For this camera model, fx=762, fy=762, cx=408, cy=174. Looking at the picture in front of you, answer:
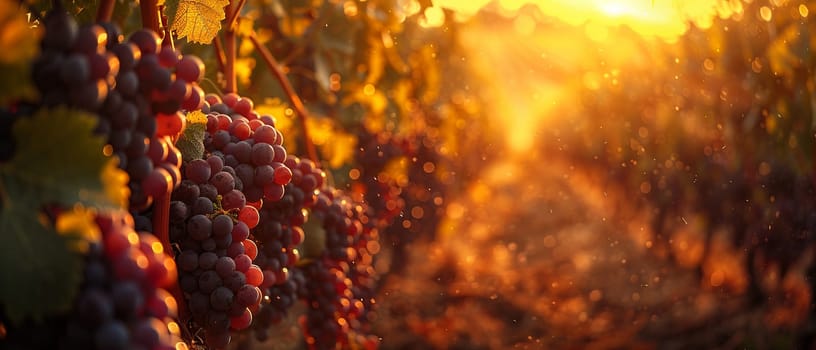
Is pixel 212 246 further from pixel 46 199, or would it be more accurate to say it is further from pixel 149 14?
pixel 46 199

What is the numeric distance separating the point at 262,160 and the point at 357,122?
2.07 meters

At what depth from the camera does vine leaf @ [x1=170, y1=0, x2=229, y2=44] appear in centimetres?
110

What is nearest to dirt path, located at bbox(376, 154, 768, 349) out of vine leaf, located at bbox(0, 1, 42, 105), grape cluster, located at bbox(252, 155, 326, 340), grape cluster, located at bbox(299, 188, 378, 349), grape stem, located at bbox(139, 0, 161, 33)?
grape cluster, located at bbox(299, 188, 378, 349)

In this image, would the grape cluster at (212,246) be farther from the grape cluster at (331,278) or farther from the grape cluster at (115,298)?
the grape cluster at (331,278)

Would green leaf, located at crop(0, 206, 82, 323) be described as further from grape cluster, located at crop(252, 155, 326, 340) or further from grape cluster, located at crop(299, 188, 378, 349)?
grape cluster, located at crop(299, 188, 378, 349)

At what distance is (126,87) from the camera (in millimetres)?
682

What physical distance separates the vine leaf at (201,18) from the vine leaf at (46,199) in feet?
1.79

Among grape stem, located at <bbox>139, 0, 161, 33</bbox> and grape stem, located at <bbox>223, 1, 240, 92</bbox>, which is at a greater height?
grape stem, located at <bbox>139, 0, 161, 33</bbox>

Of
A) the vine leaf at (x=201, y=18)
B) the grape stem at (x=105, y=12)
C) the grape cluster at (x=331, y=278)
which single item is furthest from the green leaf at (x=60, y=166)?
the grape cluster at (x=331, y=278)

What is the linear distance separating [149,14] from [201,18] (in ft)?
0.94

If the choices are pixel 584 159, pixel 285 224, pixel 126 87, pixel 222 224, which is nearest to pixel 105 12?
pixel 126 87

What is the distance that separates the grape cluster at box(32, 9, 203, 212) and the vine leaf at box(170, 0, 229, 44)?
330mm

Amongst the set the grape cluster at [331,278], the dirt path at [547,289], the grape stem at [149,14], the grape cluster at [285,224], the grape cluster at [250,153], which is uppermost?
the grape stem at [149,14]

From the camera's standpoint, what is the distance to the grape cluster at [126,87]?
2.02 ft
